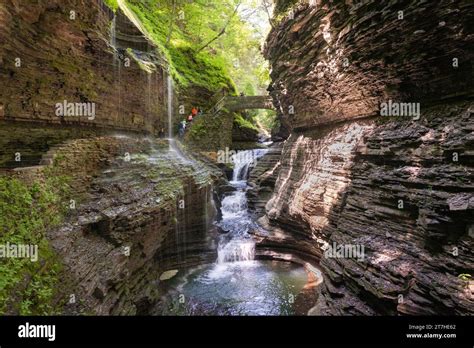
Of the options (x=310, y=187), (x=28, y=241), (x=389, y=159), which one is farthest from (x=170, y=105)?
(x=389, y=159)

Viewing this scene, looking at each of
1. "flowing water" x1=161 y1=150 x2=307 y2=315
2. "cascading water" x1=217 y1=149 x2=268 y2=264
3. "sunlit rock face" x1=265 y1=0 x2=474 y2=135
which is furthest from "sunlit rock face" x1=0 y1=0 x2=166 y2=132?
"sunlit rock face" x1=265 y1=0 x2=474 y2=135

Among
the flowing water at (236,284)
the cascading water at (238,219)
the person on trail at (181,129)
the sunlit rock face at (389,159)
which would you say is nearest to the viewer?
the sunlit rock face at (389,159)

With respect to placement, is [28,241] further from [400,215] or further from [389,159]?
[389,159]

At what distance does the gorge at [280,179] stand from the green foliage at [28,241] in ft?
0.10

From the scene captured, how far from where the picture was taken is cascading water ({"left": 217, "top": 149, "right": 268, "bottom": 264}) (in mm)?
13367

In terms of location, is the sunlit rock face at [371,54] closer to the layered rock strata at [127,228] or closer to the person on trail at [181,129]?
the layered rock strata at [127,228]

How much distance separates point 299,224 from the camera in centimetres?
1222

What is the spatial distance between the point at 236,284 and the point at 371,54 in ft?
31.0

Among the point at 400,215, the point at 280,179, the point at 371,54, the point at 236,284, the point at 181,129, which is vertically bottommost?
the point at 236,284

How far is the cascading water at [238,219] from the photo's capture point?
13.4 m

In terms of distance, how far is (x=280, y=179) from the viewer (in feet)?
50.2

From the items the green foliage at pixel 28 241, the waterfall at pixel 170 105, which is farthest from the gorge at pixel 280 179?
the waterfall at pixel 170 105
